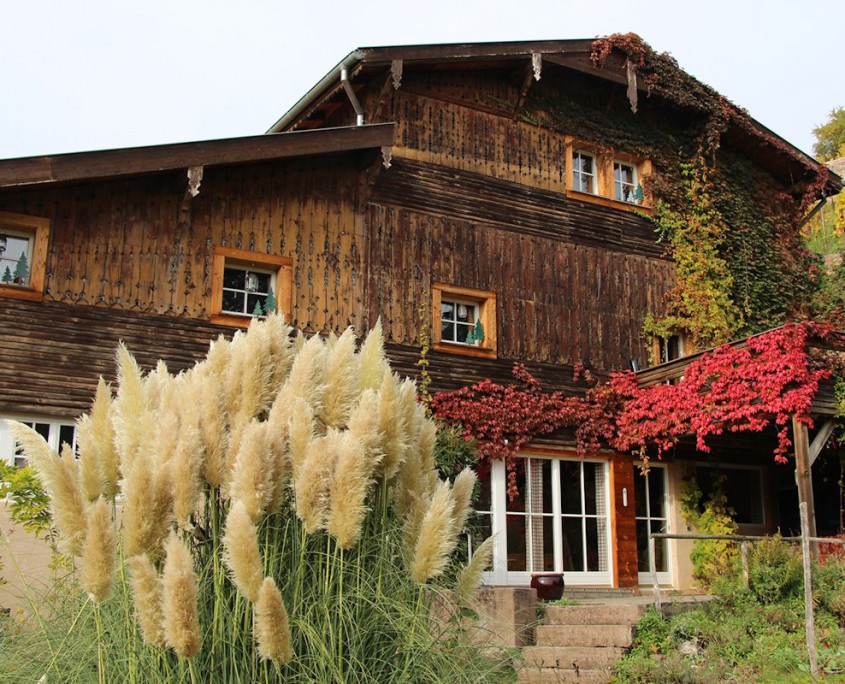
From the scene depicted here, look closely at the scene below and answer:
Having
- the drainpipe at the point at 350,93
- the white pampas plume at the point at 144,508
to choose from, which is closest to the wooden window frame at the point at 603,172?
the drainpipe at the point at 350,93

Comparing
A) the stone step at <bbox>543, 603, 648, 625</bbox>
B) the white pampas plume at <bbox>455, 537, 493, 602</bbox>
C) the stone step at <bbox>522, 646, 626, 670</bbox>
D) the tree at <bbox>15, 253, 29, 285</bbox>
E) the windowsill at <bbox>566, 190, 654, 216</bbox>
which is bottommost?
the stone step at <bbox>522, 646, 626, 670</bbox>

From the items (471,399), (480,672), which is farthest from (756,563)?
(480,672)

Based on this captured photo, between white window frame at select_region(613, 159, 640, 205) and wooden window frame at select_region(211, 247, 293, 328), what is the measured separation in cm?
565

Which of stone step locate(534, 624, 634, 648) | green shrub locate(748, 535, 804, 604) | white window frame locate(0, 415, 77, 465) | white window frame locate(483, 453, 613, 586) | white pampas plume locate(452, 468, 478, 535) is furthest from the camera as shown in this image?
white window frame locate(483, 453, 613, 586)

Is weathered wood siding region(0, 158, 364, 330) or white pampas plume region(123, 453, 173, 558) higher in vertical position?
weathered wood siding region(0, 158, 364, 330)

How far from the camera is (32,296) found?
370 inches

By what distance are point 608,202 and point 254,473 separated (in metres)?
11.7

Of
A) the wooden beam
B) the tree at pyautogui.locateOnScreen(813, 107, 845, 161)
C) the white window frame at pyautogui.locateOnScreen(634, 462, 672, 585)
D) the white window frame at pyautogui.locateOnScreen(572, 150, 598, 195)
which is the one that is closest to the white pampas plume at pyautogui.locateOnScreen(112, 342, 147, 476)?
the wooden beam

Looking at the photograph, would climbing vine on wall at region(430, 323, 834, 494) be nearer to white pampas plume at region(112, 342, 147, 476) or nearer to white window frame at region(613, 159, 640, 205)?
white window frame at region(613, 159, 640, 205)

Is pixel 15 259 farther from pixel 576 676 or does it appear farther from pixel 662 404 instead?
pixel 662 404

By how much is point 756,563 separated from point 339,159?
653 centimetres

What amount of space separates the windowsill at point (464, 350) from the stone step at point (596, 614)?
12.9 feet

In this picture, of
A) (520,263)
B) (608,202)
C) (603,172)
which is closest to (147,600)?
(520,263)

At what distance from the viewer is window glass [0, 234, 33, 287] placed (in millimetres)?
9469
